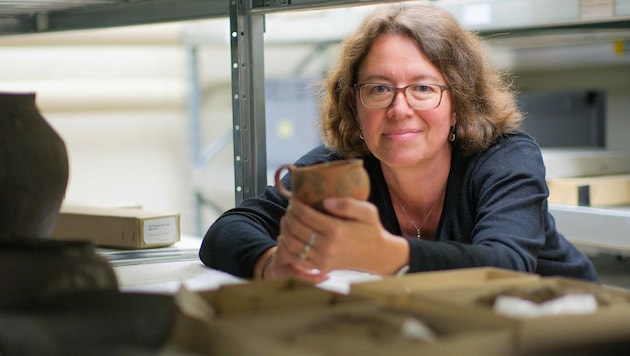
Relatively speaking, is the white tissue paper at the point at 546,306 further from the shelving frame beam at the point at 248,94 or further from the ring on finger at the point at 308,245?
the shelving frame beam at the point at 248,94

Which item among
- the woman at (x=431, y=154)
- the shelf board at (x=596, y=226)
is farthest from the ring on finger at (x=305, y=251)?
the shelf board at (x=596, y=226)

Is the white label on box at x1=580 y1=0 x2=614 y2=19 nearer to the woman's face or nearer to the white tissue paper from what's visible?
the woman's face

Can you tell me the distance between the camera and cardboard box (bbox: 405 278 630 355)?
28.8 inches

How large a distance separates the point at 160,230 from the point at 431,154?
1.93 ft

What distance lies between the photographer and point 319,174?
1.01m

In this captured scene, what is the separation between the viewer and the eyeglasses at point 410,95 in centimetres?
156

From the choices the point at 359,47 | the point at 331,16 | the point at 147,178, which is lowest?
the point at 147,178

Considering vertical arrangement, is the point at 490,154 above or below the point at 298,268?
above

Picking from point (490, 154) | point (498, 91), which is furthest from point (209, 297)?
point (498, 91)

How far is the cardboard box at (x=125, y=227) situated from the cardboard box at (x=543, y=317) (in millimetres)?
1028

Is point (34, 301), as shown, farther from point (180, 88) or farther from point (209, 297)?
point (180, 88)

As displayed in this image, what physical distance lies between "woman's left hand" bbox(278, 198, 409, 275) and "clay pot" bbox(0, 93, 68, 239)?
325mm

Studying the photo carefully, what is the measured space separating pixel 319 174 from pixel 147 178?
2.91 m

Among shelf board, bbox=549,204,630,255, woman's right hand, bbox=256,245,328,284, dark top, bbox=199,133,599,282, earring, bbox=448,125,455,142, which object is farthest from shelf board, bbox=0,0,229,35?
shelf board, bbox=549,204,630,255
